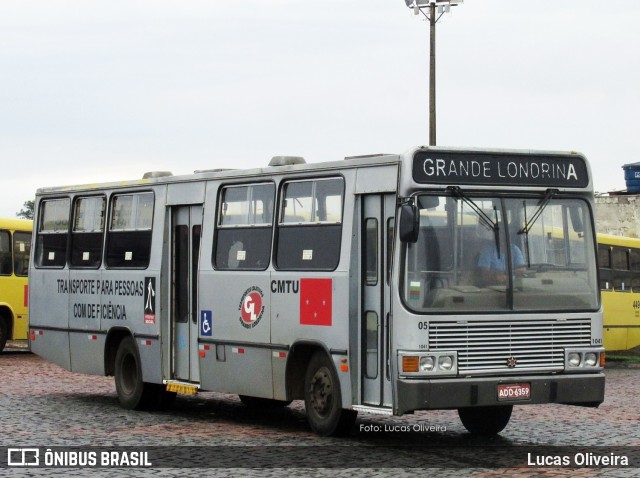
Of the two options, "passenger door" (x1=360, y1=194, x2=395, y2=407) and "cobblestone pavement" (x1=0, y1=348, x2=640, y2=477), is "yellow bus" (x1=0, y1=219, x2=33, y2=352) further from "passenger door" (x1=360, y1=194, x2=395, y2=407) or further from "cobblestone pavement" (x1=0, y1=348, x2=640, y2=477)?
"passenger door" (x1=360, y1=194, x2=395, y2=407)

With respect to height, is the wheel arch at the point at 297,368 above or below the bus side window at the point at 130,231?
below

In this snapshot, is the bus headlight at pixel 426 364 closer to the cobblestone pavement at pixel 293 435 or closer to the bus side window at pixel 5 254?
the cobblestone pavement at pixel 293 435

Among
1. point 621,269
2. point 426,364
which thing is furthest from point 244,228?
point 621,269

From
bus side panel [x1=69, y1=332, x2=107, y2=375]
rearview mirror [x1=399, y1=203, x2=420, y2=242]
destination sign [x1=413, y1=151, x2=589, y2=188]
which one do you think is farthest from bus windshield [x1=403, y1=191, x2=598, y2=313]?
bus side panel [x1=69, y1=332, x2=107, y2=375]

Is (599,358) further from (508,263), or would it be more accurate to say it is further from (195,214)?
(195,214)

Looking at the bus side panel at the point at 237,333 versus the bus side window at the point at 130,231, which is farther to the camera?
the bus side window at the point at 130,231

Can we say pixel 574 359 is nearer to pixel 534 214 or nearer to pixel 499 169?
pixel 534 214

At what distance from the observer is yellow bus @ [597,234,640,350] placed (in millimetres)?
30266

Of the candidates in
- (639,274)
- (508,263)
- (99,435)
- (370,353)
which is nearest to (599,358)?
(508,263)

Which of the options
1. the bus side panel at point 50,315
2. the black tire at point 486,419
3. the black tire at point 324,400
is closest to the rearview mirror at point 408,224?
the black tire at point 324,400

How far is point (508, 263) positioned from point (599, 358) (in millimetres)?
1462

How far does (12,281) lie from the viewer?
30.4 meters

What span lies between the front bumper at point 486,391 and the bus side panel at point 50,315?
809cm

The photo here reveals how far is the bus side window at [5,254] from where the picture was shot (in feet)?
99.3
